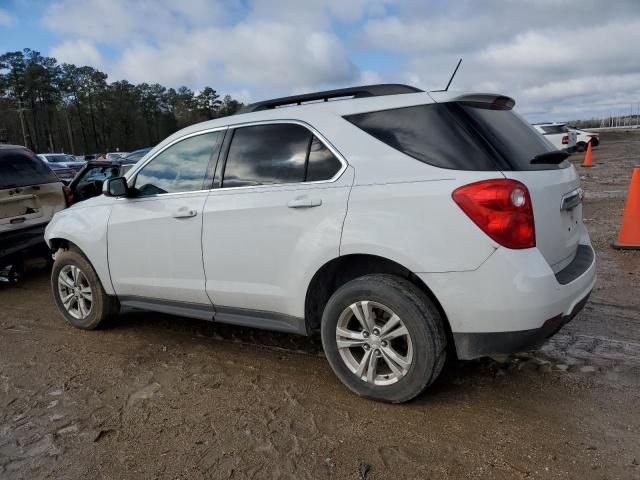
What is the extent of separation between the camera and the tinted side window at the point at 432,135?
2742 mm

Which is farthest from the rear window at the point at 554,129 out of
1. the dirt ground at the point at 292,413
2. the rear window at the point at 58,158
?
the rear window at the point at 58,158

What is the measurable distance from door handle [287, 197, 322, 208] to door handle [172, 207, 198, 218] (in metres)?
0.87

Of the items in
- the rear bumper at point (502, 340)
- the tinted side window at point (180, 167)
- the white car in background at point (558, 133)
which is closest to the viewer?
the rear bumper at point (502, 340)

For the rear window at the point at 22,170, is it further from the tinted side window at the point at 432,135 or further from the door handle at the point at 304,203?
the tinted side window at the point at 432,135

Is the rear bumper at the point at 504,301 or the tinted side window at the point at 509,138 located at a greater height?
the tinted side window at the point at 509,138

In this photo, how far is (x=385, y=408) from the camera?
3049 millimetres

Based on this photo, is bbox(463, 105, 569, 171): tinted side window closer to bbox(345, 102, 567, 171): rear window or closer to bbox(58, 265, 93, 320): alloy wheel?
bbox(345, 102, 567, 171): rear window

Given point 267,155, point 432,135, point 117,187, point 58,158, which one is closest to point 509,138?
point 432,135

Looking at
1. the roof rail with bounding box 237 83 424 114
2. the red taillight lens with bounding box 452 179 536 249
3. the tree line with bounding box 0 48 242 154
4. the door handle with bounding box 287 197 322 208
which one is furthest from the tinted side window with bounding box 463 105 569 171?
the tree line with bounding box 0 48 242 154

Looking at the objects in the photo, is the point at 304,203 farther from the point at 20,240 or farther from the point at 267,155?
the point at 20,240

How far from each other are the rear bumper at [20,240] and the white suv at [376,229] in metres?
3.20

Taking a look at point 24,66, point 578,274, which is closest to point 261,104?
point 578,274

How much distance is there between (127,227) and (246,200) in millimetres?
1292

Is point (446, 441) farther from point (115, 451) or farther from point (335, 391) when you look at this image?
point (115, 451)
